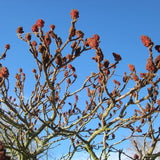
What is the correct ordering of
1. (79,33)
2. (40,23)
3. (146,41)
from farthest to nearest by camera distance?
(79,33) < (40,23) < (146,41)

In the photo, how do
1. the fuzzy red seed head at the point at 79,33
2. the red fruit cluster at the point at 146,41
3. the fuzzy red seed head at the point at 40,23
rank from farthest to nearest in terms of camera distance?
the fuzzy red seed head at the point at 79,33 < the fuzzy red seed head at the point at 40,23 < the red fruit cluster at the point at 146,41

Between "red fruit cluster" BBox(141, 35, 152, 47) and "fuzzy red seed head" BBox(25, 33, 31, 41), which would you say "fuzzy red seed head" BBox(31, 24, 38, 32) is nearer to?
"fuzzy red seed head" BBox(25, 33, 31, 41)

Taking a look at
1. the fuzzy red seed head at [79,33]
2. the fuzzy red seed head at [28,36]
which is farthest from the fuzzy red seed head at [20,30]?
the fuzzy red seed head at [79,33]

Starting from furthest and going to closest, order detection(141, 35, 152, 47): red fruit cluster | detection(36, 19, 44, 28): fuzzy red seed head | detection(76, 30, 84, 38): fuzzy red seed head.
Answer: detection(76, 30, 84, 38): fuzzy red seed head, detection(36, 19, 44, 28): fuzzy red seed head, detection(141, 35, 152, 47): red fruit cluster

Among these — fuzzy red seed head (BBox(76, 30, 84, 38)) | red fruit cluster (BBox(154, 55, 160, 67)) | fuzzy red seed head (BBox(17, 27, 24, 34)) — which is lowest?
red fruit cluster (BBox(154, 55, 160, 67))

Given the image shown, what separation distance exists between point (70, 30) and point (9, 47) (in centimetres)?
141

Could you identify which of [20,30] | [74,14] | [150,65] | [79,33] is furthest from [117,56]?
[20,30]

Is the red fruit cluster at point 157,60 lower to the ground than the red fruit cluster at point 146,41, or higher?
lower

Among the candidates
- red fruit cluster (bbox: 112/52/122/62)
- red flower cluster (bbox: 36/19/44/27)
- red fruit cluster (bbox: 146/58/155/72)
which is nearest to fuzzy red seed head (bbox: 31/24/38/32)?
red flower cluster (bbox: 36/19/44/27)

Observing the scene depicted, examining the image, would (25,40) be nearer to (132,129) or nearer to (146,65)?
(146,65)

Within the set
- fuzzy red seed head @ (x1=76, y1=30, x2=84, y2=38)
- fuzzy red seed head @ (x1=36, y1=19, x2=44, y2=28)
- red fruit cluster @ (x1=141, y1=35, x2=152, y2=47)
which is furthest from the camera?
fuzzy red seed head @ (x1=76, y1=30, x2=84, y2=38)

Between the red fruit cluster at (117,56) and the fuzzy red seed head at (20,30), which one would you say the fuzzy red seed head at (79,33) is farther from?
the fuzzy red seed head at (20,30)

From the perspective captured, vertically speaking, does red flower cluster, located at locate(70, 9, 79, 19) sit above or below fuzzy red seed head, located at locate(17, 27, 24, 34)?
below

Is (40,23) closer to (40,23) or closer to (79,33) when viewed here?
(40,23)
